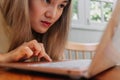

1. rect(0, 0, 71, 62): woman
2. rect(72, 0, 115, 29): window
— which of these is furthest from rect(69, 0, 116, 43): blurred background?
rect(0, 0, 71, 62): woman

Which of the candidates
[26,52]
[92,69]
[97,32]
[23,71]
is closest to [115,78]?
[92,69]

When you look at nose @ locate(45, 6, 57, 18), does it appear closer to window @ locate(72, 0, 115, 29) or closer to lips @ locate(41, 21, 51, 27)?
lips @ locate(41, 21, 51, 27)

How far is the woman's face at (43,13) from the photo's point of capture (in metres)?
1.14

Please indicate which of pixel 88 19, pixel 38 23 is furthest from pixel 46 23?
pixel 88 19

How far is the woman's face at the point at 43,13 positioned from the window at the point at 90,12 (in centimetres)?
133

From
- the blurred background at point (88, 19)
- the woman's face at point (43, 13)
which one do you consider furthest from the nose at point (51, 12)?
the blurred background at point (88, 19)

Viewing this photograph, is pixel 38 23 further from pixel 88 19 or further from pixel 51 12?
pixel 88 19

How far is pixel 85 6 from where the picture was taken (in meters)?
2.58

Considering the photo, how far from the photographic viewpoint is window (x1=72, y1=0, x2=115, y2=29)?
2.57 metres

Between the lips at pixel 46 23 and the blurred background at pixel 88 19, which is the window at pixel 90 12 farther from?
Result: the lips at pixel 46 23

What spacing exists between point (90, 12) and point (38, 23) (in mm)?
1548

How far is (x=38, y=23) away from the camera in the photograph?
116 cm

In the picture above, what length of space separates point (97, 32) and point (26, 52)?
6.57ft

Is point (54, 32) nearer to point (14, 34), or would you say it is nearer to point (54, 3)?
point (54, 3)
